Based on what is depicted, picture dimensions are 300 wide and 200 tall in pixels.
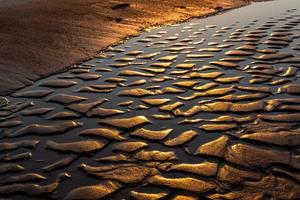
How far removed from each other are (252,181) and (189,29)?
7.53m

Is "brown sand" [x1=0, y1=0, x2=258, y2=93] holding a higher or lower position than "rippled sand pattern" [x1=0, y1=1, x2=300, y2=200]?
higher

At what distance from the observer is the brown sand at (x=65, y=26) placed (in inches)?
317

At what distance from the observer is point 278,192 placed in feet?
12.6

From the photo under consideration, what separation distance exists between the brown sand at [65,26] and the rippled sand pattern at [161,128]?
→ 67cm

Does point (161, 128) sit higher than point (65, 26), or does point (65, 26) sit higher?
point (65, 26)

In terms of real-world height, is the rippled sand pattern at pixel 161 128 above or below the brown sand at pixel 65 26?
below

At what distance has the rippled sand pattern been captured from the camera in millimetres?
4121

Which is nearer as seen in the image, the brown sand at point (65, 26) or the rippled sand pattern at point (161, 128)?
the rippled sand pattern at point (161, 128)

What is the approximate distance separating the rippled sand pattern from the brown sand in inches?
26.3

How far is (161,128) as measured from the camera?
17.2 ft

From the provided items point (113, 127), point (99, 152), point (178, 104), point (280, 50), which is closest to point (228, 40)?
point (280, 50)

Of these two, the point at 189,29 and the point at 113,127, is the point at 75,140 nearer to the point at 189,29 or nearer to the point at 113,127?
the point at 113,127

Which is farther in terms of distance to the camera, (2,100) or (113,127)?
(2,100)

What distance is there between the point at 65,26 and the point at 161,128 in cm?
665
